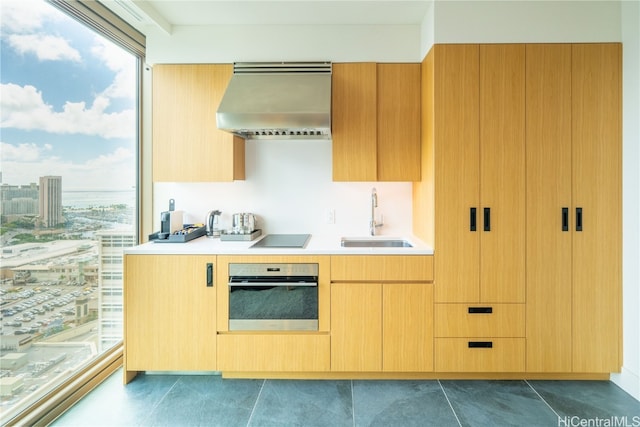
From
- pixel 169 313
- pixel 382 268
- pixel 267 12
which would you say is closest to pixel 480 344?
pixel 382 268

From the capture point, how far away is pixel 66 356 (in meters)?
2.28

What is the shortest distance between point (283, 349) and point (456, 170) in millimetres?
1705

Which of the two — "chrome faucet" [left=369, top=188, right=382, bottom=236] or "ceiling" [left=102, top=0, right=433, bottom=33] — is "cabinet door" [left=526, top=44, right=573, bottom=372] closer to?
"ceiling" [left=102, top=0, right=433, bottom=33]

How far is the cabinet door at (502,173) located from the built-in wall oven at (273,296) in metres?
1.18

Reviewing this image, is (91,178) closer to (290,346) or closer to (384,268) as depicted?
(290,346)

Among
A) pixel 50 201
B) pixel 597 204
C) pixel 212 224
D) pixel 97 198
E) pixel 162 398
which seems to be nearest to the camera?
pixel 50 201

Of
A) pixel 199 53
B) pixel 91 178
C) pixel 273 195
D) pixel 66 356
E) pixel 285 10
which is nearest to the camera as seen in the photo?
pixel 66 356

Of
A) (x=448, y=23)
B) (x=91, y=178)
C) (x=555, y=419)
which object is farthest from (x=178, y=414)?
(x=448, y=23)

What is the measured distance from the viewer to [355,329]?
242 centimetres

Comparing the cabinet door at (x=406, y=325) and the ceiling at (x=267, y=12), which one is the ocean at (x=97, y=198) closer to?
the ceiling at (x=267, y=12)

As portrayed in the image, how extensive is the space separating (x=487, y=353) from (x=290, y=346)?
4.43 ft

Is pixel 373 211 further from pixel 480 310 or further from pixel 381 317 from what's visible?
pixel 480 310

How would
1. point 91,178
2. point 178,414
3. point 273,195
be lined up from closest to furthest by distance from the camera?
point 178,414 < point 91,178 < point 273,195

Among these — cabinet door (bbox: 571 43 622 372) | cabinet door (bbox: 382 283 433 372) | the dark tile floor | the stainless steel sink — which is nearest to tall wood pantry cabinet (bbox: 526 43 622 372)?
cabinet door (bbox: 571 43 622 372)
